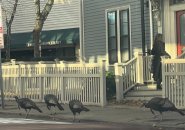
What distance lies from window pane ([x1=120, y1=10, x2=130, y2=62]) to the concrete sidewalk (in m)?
5.07

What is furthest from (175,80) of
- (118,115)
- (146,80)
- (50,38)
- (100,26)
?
(50,38)

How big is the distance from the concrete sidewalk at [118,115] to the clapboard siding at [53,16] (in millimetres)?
10885

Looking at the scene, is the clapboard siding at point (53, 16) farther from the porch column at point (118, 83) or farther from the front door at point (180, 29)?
the porch column at point (118, 83)

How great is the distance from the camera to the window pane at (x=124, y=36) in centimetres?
2112

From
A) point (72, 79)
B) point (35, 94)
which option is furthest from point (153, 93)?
point (35, 94)

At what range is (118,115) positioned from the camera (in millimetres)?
13969

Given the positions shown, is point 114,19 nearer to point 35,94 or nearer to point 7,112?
point 35,94

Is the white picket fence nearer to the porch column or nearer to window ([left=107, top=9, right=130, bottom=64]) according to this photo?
the porch column

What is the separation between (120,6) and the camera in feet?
70.4

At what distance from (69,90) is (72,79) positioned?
1.43 feet

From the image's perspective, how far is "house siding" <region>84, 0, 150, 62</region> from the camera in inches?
810

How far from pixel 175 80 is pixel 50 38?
1481cm

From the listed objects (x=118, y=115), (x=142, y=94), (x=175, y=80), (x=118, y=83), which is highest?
(x=175, y=80)

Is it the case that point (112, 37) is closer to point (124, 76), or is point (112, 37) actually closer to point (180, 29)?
point (124, 76)
